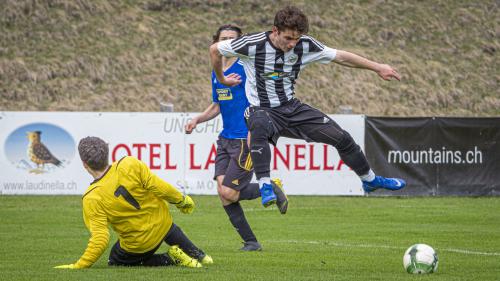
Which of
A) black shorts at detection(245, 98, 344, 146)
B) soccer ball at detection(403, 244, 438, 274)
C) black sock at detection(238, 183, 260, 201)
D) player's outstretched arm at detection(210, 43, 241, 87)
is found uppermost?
player's outstretched arm at detection(210, 43, 241, 87)

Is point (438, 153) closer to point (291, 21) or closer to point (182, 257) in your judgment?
point (291, 21)

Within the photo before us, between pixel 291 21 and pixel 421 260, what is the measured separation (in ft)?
8.00

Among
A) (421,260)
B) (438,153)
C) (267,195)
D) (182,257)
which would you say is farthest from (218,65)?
(438,153)

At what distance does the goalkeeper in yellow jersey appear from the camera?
8123mm

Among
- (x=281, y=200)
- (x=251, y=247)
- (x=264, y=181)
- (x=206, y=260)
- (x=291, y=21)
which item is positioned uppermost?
(x=291, y=21)

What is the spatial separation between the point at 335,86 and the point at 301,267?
2236 centimetres

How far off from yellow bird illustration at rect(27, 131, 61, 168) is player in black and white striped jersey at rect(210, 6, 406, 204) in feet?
33.2

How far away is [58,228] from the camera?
13445mm

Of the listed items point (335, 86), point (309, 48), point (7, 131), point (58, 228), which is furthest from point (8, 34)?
point (309, 48)

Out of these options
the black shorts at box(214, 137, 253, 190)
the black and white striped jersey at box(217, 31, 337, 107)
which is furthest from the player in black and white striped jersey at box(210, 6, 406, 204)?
the black shorts at box(214, 137, 253, 190)

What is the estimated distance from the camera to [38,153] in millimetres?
18766

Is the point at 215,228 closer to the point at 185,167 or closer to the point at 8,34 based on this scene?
the point at 185,167

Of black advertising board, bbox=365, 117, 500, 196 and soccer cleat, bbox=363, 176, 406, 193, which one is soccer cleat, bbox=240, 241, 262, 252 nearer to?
soccer cleat, bbox=363, 176, 406, 193

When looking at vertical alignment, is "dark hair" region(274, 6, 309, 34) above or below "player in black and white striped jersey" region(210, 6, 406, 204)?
above
